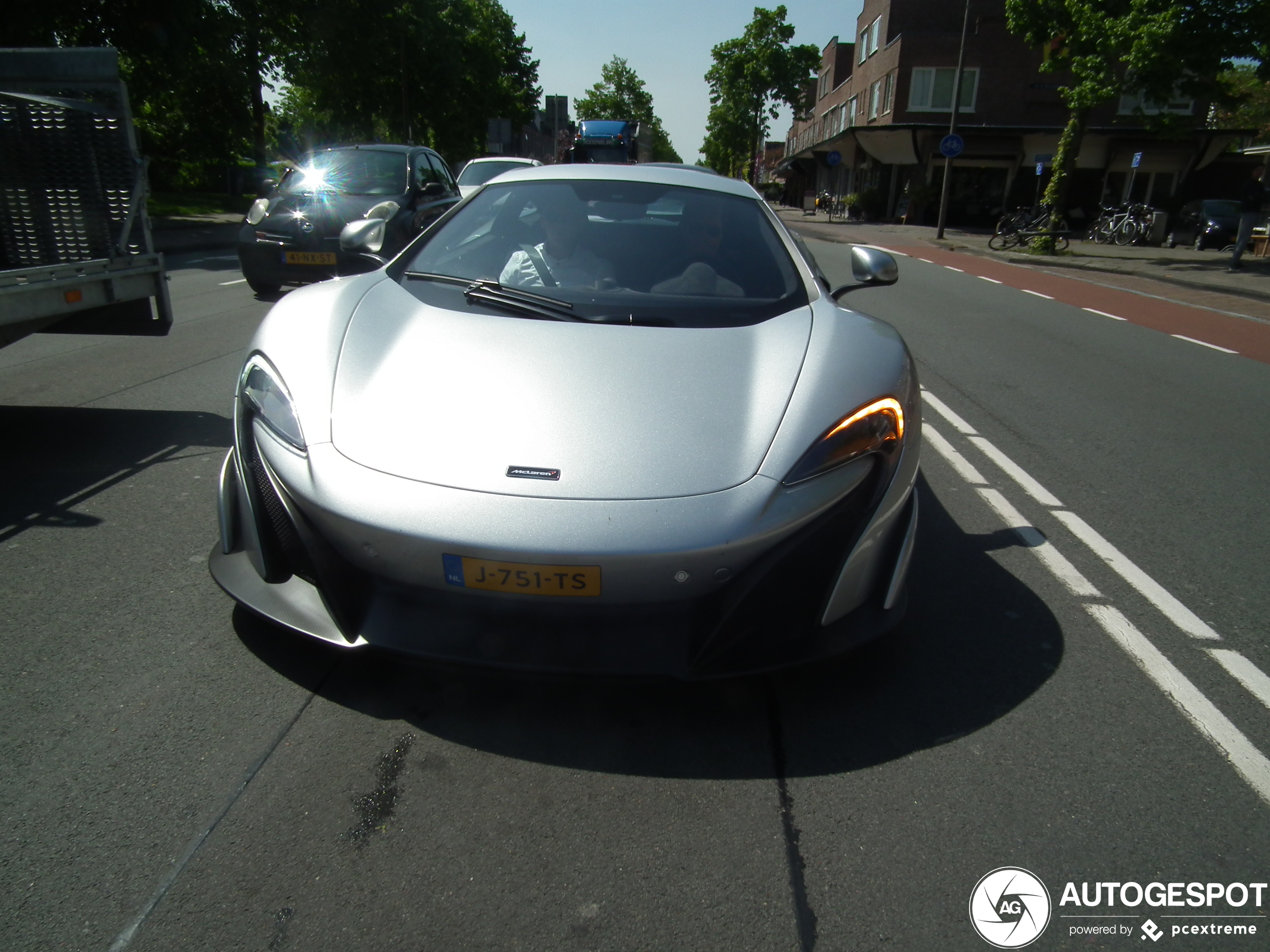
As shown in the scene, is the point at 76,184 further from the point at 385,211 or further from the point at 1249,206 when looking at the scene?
the point at 1249,206

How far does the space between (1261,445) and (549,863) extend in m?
5.58

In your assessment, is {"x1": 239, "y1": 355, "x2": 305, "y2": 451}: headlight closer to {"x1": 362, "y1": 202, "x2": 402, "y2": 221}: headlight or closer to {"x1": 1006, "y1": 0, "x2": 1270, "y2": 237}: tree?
{"x1": 362, "y1": 202, "x2": 402, "y2": 221}: headlight

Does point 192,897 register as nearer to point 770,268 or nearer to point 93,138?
point 770,268

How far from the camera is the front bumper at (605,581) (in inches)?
83.5

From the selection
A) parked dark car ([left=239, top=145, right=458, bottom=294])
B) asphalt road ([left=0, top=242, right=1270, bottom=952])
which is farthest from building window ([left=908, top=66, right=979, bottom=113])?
asphalt road ([left=0, top=242, right=1270, bottom=952])

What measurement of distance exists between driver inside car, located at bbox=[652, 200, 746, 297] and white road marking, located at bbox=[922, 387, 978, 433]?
276 centimetres

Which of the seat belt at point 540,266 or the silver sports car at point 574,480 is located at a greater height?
the seat belt at point 540,266

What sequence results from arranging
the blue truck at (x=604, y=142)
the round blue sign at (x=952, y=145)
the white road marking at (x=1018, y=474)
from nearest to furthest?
the white road marking at (x=1018, y=474) → the round blue sign at (x=952, y=145) → the blue truck at (x=604, y=142)

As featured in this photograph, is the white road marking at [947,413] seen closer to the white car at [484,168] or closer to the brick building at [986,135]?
the white car at [484,168]

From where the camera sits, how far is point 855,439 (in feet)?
7.89

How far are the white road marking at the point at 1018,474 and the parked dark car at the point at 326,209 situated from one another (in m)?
5.94

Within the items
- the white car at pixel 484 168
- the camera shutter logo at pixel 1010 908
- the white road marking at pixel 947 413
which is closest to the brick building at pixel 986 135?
the white car at pixel 484 168

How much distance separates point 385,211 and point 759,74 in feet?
242

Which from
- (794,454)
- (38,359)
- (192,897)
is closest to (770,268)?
(794,454)
